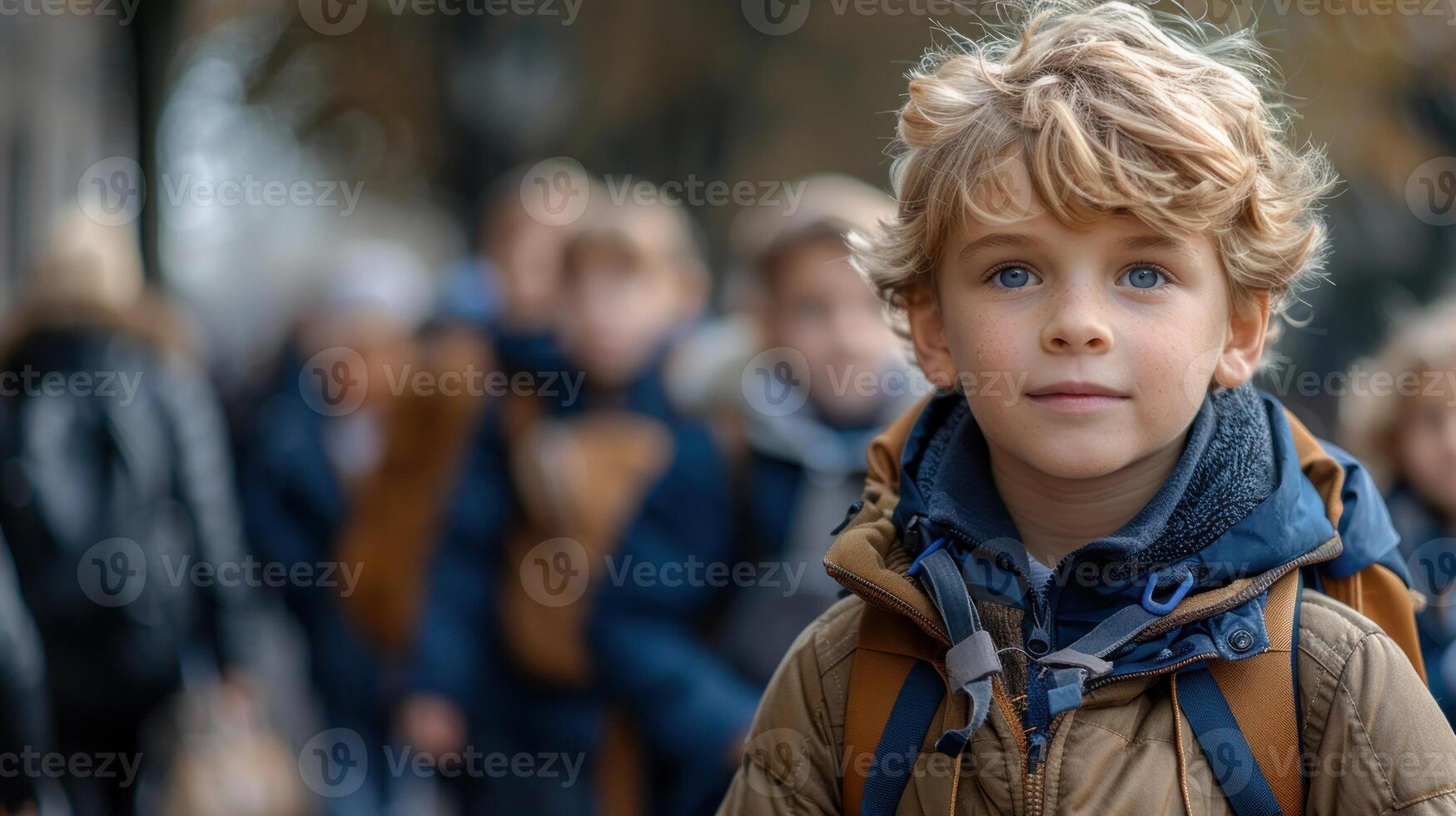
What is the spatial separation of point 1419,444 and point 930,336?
9.24 ft

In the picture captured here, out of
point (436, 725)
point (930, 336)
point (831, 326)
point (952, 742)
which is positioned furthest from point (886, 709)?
point (436, 725)

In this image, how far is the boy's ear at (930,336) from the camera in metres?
2.06

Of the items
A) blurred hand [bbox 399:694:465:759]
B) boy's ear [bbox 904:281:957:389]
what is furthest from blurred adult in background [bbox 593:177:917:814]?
boy's ear [bbox 904:281:957:389]

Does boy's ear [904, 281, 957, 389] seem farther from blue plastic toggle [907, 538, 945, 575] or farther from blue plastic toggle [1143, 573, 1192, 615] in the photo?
blue plastic toggle [1143, 573, 1192, 615]

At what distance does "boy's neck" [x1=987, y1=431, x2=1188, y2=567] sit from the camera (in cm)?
195

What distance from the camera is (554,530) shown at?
4984 millimetres

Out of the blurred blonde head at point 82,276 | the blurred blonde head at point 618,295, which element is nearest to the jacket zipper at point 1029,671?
the blurred blonde head at point 618,295

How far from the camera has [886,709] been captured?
1.91 m

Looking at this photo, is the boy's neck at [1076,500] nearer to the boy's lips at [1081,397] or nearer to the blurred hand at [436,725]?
the boy's lips at [1081,397]

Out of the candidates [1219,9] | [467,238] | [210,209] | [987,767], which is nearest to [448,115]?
[467,238]

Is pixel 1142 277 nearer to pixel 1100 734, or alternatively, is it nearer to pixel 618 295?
pixel 1100 734

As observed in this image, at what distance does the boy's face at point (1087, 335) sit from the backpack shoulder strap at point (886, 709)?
293 mm

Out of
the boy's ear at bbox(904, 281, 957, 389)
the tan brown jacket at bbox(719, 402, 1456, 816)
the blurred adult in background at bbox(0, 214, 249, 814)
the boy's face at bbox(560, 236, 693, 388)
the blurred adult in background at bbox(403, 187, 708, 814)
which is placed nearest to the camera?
the tan brown jacket at bbox(719, 402, 1456, 816)

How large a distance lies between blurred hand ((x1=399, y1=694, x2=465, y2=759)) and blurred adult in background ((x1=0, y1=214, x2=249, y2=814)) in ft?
2.67
